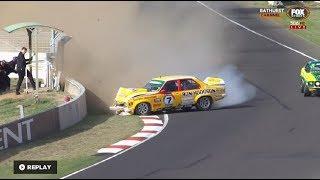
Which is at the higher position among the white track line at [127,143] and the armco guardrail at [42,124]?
the armco guardrail at [42,124]

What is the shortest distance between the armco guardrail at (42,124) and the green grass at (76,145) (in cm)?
→ 21

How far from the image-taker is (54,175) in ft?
54.1

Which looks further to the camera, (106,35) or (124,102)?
(106,35)

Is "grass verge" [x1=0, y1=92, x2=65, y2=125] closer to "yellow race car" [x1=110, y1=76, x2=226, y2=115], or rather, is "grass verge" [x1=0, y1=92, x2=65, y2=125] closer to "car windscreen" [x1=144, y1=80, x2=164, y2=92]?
"yellow race car" [x1=110, y1=76, x2=226, y2=115]

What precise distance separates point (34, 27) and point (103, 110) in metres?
4.29

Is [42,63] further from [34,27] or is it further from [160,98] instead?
[160,98]

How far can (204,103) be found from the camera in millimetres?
25859

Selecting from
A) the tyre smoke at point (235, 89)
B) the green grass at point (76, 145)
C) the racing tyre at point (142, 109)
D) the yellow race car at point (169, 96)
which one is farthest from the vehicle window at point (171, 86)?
the tyre smoke at point (235, 89)

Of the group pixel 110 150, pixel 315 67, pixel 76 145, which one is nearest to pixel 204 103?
pixel 315 67

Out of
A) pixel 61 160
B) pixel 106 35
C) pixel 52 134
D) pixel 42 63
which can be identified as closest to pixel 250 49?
pixel 106 35

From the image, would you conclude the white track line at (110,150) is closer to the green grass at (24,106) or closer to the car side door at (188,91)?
the green grass at (24,106)

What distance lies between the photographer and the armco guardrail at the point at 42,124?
19.8 metres

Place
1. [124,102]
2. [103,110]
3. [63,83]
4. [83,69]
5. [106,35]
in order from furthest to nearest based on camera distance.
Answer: [106,35]
[83,69]
[63,83]
[103,110]
[124,102]

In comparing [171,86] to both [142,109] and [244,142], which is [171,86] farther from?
[244,142]
